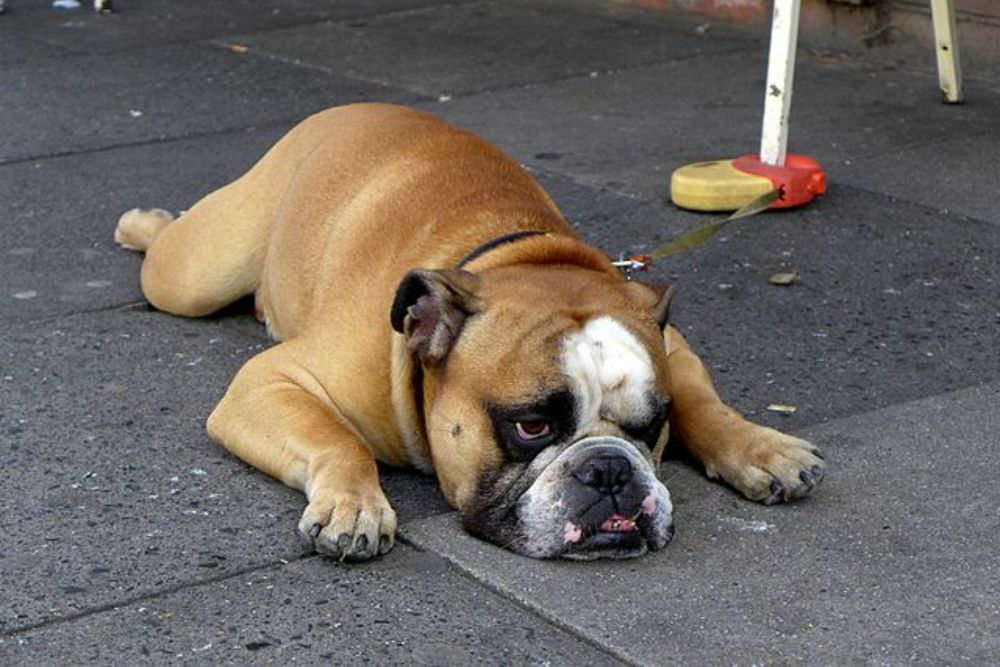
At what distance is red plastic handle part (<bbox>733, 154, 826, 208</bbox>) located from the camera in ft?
22.0

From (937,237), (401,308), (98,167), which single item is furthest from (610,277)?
(98,167)

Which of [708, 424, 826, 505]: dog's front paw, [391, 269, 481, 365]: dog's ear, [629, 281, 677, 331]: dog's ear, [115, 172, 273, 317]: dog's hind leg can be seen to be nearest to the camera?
[391, 269, 481, 365]: dog's ear

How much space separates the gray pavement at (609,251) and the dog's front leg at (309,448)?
0.07 m

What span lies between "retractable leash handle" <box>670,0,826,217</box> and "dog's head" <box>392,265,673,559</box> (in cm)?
266

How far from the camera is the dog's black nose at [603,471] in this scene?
3820mm

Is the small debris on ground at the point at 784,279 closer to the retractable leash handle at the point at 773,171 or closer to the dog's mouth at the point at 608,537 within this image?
the retractable leash handle at the point at 773,171

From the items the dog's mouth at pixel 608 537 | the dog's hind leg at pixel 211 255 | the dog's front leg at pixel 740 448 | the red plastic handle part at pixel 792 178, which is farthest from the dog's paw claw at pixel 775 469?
the red plastic handle part at pixel 792 178

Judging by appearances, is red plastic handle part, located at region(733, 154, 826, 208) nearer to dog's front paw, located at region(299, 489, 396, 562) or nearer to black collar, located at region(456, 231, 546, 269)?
black collar, located at region(456, 231, 546, 269)

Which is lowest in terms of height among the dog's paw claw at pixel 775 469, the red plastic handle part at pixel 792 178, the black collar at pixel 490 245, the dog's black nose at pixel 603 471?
the red plastic handle part at pixel 792 178

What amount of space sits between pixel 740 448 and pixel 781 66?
2.59m

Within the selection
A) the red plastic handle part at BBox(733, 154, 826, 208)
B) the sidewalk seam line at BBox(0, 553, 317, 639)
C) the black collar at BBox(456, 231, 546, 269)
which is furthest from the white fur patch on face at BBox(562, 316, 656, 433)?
the red plastic handle part at BBox(733, 154, 826, 208)

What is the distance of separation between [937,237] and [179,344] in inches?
106

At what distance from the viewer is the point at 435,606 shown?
3.85 metres

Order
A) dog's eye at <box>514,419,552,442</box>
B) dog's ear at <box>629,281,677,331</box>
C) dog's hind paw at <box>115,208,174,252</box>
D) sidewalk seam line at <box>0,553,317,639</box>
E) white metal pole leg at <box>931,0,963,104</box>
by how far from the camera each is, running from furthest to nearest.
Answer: white metal pole leg at <box>931,0,963,104</box>, dog's hind paw at <box>115,208,174,252</box>, dog's ear at <box>629,281,677,331</box>, dog's eye at <box>514,419,552,442</box>, sidewalk seam line at <box>0,553,317,639</box>
